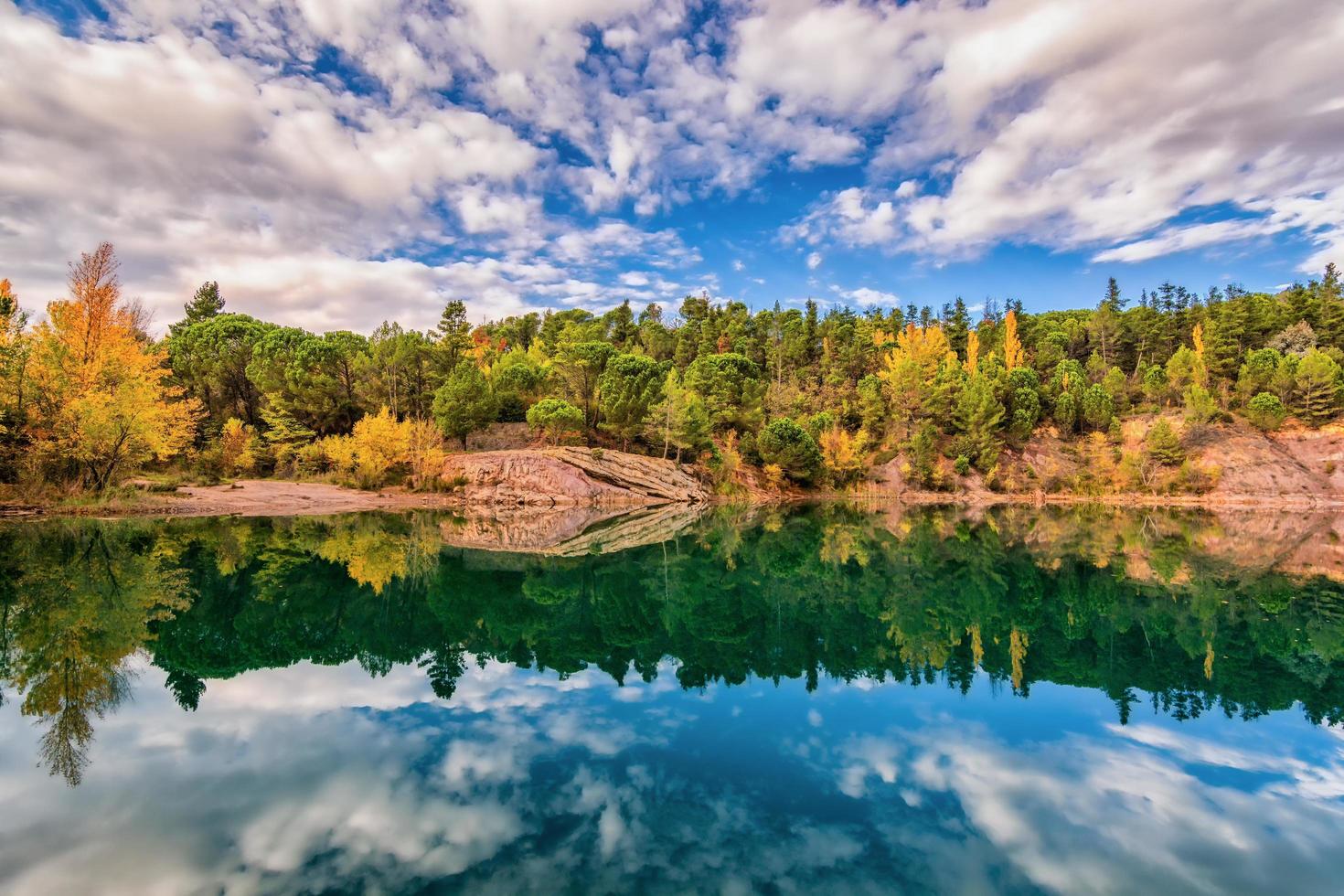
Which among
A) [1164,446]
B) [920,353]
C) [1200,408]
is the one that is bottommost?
[1164,446]

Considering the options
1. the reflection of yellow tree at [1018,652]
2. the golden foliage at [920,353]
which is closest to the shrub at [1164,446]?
the golden foliage at [920,353]

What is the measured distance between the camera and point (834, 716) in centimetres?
684

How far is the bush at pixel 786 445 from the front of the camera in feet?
153

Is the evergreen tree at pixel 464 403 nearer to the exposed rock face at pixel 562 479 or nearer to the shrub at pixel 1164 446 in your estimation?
the exposed rock face at pixel 562 479

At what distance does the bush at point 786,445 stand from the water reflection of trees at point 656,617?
91.4 ft

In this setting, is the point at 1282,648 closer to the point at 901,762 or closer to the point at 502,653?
the point at 901,762

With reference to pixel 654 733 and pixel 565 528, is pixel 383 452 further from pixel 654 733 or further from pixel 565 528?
pixel 654 733

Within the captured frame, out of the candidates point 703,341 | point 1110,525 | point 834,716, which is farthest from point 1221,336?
point 834,716

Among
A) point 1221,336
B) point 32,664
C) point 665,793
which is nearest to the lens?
point 665,793

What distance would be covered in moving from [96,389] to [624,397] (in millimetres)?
28016

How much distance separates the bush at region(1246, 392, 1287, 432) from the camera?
49.3m

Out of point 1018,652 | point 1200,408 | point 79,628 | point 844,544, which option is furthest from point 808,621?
point 1200,408

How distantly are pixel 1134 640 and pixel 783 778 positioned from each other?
784 centimetres

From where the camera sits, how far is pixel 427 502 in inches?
1422
